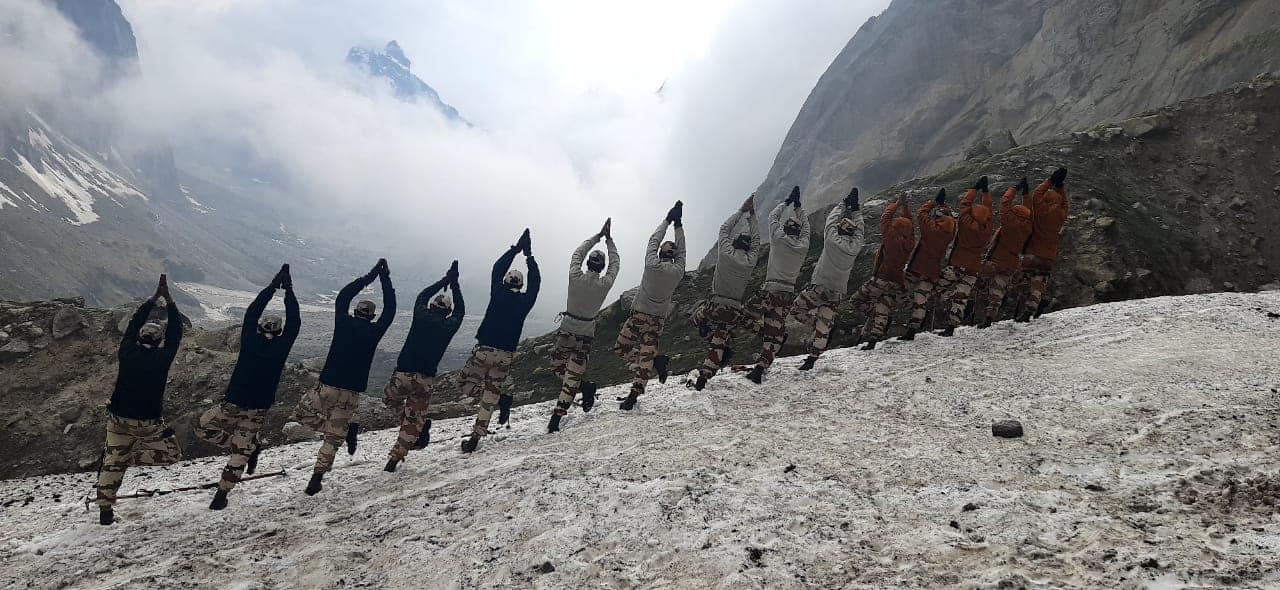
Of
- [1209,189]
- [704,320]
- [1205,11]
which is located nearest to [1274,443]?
[704,320]

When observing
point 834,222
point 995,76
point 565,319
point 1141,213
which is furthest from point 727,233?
point 995,76

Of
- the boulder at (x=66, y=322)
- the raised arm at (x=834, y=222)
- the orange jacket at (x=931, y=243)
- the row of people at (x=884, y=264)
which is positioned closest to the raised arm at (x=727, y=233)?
the row of people at (x=884, y=264)

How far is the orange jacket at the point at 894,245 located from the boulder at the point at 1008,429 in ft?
17.5

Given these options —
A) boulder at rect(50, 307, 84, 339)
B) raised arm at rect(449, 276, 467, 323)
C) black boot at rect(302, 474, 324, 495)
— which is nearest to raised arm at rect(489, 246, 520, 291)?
raised arm at rect(449, 276, 467, 323)

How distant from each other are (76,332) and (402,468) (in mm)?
15432

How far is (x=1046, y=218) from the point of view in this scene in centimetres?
1226

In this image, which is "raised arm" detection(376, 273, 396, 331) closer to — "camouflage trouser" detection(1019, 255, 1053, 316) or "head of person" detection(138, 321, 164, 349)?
"head of person" detection(138, 321, 164, 349)

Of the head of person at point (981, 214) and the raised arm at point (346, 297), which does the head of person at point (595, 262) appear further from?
the head of person at point (981, 214)

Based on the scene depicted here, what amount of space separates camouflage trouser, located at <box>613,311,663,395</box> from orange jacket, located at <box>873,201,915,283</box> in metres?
5.30

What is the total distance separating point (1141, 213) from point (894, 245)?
1223cm

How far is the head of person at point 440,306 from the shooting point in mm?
9719

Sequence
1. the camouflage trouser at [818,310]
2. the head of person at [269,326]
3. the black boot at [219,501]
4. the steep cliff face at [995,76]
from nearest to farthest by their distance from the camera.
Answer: the black boot at [219,501], the head of person at [269,326], the camouflage trouser at [818,310], the steep cliff face at [995,76]

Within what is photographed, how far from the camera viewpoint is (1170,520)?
215 inches

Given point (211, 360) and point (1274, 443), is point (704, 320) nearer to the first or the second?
point (1274, 443)
